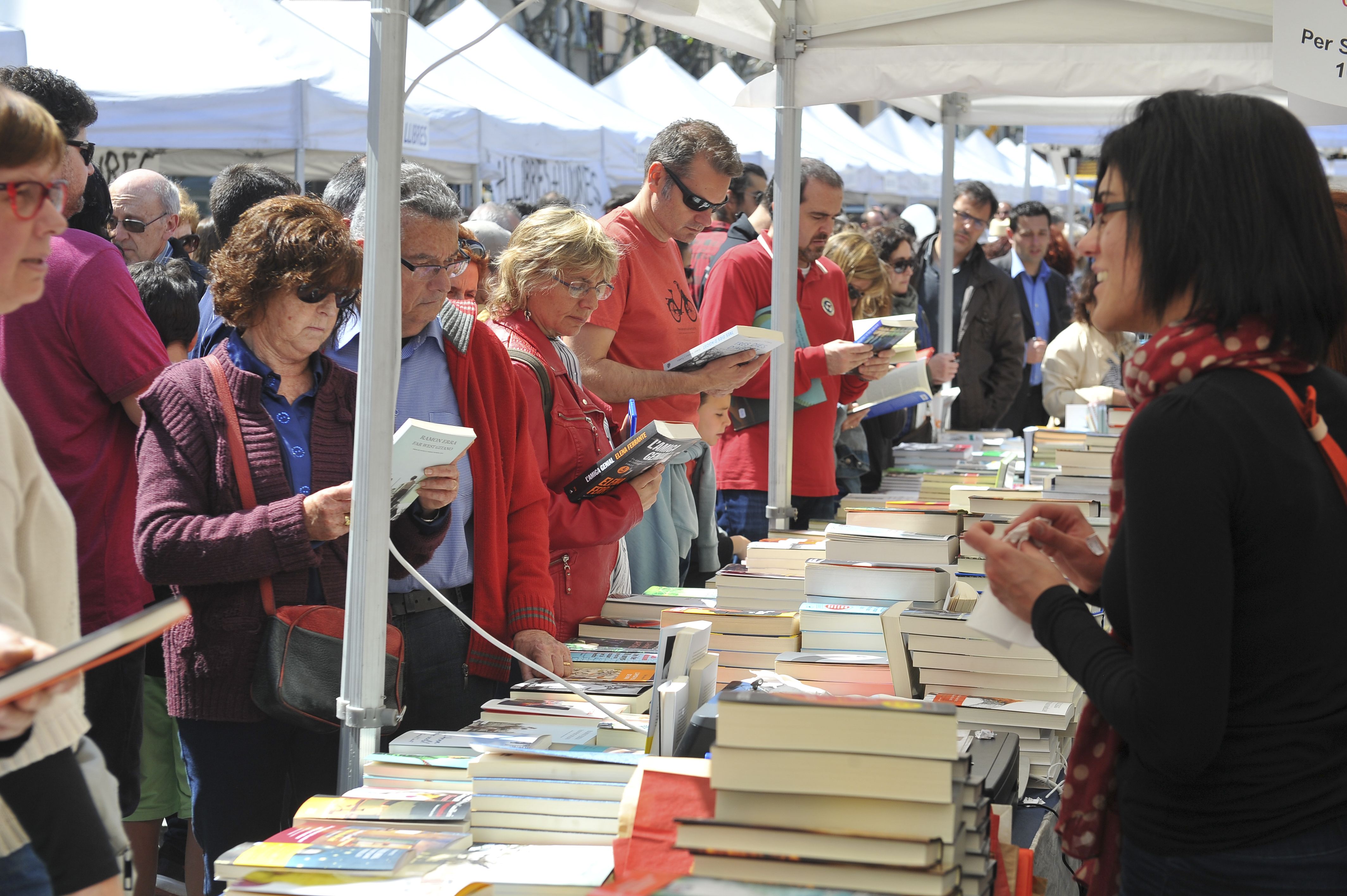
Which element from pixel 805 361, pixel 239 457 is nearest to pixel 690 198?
pixel 805 361

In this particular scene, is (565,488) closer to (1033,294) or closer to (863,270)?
(863,270)

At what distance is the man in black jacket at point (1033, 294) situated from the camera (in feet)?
22.6

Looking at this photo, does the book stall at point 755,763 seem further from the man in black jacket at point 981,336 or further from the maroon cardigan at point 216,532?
the man in black jacket at point 981,336

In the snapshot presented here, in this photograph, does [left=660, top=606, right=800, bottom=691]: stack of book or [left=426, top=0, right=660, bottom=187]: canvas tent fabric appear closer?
[left=660, top=606, right=800, bottom=691]: stack of book

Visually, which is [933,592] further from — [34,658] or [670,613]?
[34,658]

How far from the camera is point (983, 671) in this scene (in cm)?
219

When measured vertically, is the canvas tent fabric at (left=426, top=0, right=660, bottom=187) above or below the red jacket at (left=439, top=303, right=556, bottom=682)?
above

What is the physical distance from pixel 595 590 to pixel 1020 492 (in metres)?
1.08

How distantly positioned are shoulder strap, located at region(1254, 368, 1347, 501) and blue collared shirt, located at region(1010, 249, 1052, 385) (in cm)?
598

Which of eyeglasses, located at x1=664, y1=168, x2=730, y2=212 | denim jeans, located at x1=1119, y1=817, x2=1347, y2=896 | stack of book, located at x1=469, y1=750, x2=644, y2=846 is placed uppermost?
eyeglasses, located at x1=664, y1=168, x2=730, y2=212

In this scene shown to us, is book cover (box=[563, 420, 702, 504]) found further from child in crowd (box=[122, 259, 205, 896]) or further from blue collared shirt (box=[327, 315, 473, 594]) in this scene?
child in crowd (box=[122, 259, 205, 896])

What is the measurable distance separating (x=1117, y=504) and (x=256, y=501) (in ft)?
4.40

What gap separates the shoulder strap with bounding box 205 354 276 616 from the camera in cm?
200

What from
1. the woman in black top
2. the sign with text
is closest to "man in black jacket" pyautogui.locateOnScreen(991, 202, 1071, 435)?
the sign with text
